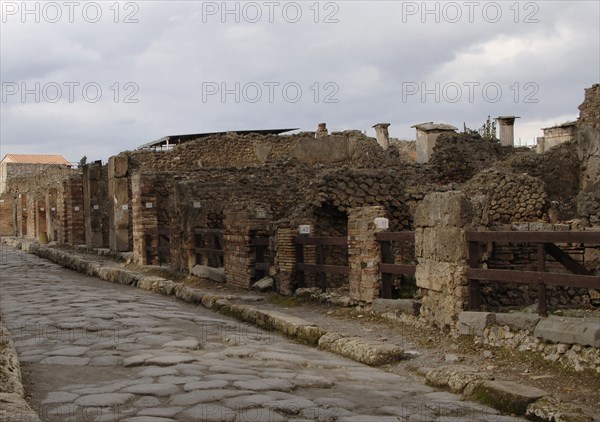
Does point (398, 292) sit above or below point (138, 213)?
below

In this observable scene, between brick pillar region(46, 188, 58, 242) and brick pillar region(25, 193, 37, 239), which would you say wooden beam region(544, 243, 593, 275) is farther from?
brick pillar region(25, 193, 37, 239)

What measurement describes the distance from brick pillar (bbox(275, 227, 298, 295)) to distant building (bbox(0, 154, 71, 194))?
6021cm

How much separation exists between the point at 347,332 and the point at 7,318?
457 cm

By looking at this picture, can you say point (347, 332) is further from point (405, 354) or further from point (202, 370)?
point (202, 370)

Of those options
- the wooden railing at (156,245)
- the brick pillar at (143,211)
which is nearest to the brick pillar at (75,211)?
the brick pillar at (143,211)

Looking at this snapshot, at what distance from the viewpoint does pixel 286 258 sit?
11469 mm

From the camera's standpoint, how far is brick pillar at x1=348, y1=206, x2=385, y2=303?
9367mm

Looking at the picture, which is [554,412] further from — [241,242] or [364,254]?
[241,242]

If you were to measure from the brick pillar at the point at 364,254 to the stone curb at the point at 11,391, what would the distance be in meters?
4.41

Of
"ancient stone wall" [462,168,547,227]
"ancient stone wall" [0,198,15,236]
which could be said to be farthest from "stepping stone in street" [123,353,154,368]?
"ancient stone wall" [0,198,15,236]

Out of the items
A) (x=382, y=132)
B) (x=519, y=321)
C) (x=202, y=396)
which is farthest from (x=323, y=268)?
(x=382, y=132)

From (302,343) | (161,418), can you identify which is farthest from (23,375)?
(302,343)

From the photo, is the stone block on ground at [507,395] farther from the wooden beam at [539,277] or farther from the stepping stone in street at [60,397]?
the stepping stone in street at [60,397]

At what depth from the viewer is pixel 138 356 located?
22.9ft
